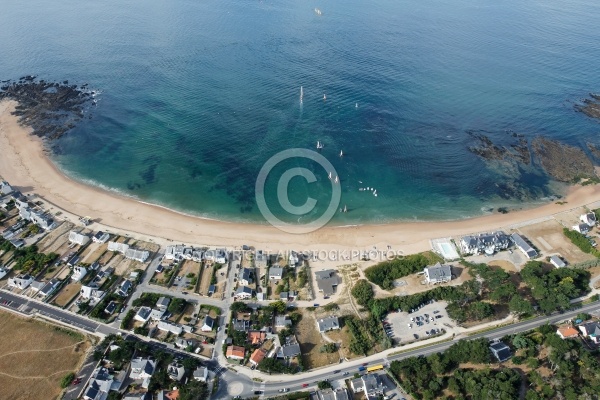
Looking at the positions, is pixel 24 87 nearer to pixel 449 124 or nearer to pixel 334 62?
pixel 334 62

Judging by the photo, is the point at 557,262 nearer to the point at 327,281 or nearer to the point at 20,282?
the point at 327,281

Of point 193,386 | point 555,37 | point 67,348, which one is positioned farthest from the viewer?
point 555,37

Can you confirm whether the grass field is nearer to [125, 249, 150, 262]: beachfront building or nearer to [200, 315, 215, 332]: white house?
[125, 249, 150, 262]: beachfront building

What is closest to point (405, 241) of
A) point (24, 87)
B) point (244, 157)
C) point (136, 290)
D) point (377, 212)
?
point (377, 212)

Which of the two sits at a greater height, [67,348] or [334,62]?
[334,62]

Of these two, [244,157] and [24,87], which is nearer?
[244,157]

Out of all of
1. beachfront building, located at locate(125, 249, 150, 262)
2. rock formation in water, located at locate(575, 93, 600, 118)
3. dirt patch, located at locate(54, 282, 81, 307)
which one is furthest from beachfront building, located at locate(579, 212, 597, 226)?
dirt patch, located at locate(54, 282, 81, 307)

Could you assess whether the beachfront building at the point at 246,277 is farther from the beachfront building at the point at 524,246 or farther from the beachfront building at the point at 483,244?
the beachfront building at the point at 524,246

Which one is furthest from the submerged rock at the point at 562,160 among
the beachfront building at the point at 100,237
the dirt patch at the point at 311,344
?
A: the beachfront building at the point at 100,237
